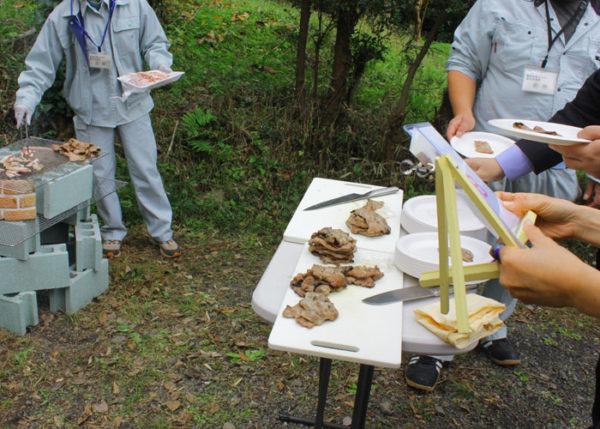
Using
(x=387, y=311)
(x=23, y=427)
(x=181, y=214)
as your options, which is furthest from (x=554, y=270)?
(x=181, y=214)

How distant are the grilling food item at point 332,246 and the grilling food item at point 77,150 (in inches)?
82.3

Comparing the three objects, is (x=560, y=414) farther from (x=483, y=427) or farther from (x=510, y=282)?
(x=510, y=282)

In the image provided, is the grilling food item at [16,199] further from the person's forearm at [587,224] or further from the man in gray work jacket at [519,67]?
the person's forearm at [587,224]

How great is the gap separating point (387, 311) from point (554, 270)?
568 mm

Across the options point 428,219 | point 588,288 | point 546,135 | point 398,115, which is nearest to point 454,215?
point 588,288

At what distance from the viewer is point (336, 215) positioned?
2531 mm

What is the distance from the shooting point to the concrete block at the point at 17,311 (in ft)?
10.9

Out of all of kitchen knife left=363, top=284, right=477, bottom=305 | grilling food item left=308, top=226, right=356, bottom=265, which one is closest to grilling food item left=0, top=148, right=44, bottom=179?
grilling food item left=308, top=226, right=356, bottom=265

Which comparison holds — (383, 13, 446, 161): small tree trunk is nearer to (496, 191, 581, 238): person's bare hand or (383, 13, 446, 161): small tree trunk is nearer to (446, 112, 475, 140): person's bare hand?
(446, 112, 475, 140): person's bare hand

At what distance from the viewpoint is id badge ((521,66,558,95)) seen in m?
3.08

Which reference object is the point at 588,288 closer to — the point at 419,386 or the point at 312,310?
the point at 312,310

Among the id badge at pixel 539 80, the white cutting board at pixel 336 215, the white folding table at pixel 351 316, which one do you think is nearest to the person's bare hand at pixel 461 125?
the id badge at pixel 539 80

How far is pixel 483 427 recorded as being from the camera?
3088mm

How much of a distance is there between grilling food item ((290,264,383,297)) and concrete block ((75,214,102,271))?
2.13 m
